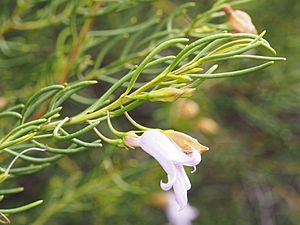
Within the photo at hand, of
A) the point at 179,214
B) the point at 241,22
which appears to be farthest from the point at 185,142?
the point at 179,214

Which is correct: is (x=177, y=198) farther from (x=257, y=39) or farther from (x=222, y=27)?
(x=222, y=27)

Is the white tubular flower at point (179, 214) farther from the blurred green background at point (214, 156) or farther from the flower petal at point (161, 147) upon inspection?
the flower petal at point (161, 147)

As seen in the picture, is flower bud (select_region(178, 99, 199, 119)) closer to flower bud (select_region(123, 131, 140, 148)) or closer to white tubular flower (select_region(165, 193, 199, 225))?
white tubular flower (select_region(165, 193, 199, 225))

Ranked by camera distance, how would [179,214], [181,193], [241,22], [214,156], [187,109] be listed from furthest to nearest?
[214,156] → [179,214] → [187,109] → [241,22] → [181,193]

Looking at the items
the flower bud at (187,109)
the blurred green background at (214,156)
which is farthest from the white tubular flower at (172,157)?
the flower bud at (187,109)

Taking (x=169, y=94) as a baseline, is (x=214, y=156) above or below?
below

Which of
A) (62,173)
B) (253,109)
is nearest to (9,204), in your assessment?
(62,173)

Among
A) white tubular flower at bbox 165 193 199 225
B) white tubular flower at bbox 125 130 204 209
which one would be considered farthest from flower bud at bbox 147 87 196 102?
white tubular flower at bbox 165 193 199 225

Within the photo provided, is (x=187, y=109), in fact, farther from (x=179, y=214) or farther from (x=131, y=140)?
(x=131, y=140)
